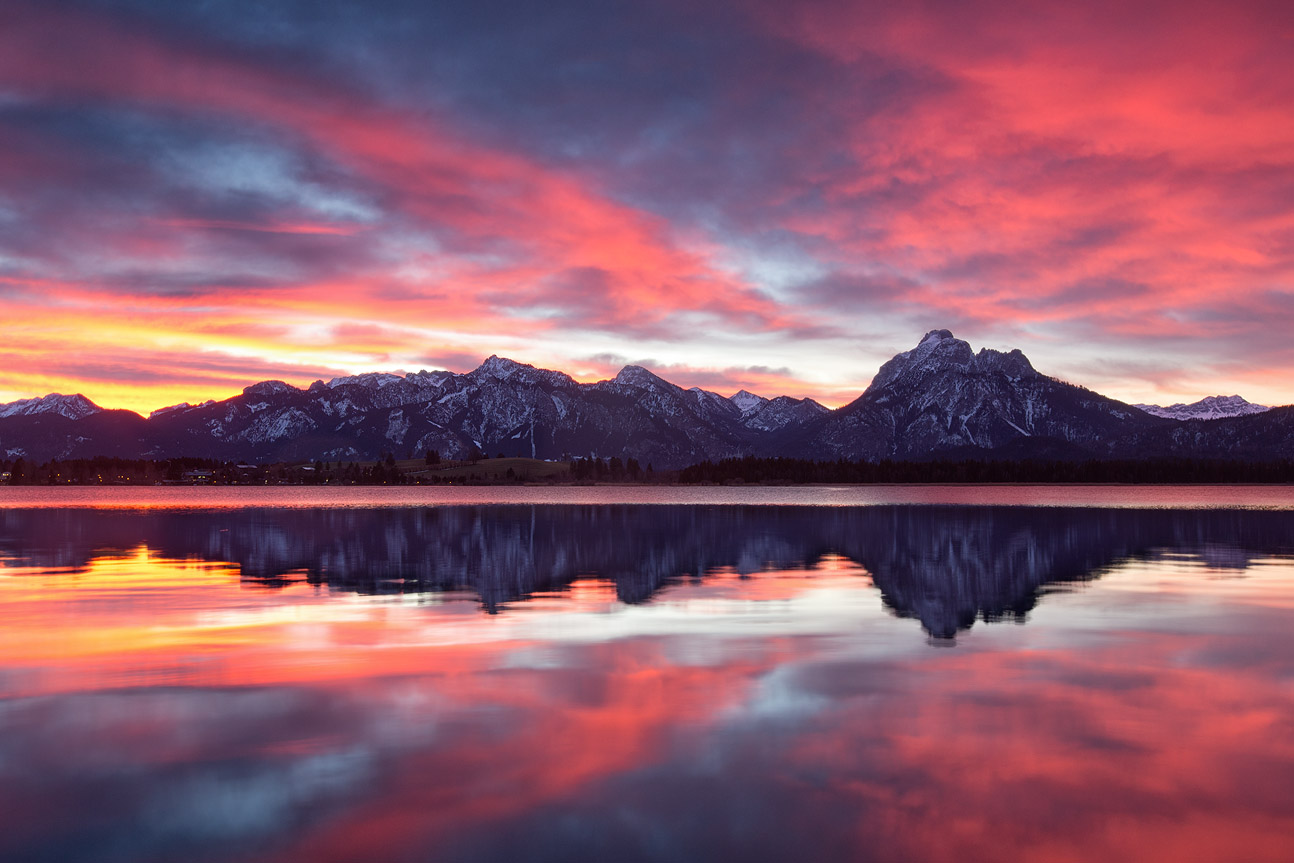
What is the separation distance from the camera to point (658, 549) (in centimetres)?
6219

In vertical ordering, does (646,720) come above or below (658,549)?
above

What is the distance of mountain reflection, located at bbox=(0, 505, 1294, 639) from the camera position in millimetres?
41469

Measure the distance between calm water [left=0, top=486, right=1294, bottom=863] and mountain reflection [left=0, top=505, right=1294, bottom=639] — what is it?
116 centimetres

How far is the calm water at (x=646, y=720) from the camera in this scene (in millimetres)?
12656

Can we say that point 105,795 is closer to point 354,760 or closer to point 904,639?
point 354,760

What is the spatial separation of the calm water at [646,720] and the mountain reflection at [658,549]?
116 cm

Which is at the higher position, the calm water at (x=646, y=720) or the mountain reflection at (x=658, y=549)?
the calm water at (x=646, y=720)

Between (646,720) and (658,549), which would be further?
(658,549)

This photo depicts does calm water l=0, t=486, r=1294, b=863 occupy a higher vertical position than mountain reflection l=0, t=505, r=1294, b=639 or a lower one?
higher

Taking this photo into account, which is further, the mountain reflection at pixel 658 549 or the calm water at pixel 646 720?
the mountain reflection at pixel 658 549

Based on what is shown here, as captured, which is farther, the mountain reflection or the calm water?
the mountain reflection

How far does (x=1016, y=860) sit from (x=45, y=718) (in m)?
18.6

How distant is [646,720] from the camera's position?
60.2 feet

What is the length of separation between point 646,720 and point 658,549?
4389cm
